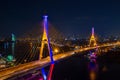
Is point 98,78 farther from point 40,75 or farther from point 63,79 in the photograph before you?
point 40,75

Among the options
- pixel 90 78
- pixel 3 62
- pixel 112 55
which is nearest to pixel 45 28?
pixel 90 78

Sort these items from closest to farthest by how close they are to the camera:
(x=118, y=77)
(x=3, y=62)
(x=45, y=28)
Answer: (x=45, y=28) < (x=118, y=77) < (x=3, y=62)

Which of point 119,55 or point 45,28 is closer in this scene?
point 45,28

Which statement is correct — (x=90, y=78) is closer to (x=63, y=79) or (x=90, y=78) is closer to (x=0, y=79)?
(x=63, y=79)

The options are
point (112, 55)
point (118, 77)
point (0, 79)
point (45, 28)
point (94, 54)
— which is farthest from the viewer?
point (112, 55)

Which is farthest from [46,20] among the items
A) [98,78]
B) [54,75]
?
[98,78]

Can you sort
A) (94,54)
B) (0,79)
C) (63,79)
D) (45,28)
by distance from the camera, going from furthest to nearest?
(94,54) < (63,79) < (45,28) < (0,79)

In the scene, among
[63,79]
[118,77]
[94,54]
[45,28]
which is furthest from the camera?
[94,54]

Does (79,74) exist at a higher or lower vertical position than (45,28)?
lower

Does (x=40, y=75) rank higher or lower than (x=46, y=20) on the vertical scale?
lower
